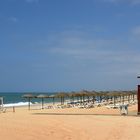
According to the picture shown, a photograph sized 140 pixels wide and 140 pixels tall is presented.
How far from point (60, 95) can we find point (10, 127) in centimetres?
4156

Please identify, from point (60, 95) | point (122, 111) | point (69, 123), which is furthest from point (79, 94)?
point (69, 123)

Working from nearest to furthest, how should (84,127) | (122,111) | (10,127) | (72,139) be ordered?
(72,139) → (10,127) → (84,127) → (122,111)

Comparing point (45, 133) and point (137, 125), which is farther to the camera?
point (137, 125)

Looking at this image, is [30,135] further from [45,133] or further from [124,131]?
[124,131]

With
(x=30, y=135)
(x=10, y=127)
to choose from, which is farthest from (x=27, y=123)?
(x=30, y=135)

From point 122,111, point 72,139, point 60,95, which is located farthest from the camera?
point 60,95

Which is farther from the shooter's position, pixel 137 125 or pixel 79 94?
pixel 79 94

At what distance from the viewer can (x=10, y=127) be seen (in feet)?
55.1

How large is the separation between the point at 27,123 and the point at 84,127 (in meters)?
Result: 2.45

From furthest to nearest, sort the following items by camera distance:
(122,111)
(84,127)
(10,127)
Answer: (122,111), (84,127), (10,127)

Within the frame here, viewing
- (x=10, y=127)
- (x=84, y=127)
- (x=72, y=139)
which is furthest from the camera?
(x=84, y=127)

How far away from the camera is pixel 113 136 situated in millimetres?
16156

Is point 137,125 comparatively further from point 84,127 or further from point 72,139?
point 72,139

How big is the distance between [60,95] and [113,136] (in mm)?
42269
